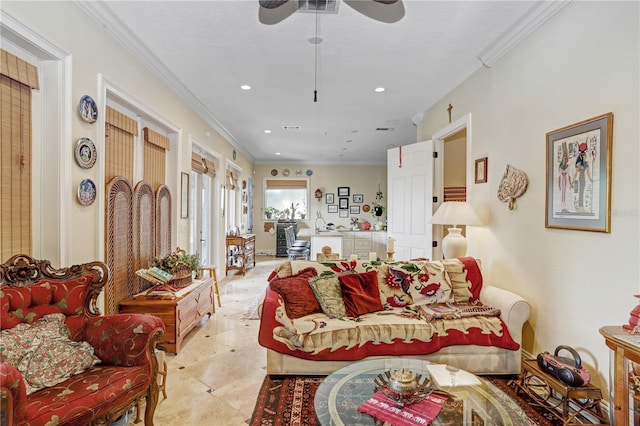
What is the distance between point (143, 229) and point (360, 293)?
2.22m

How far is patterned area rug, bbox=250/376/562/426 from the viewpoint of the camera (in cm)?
203

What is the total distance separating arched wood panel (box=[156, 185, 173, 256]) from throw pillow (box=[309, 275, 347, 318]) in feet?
6.18

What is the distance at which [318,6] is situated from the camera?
2.32 meters

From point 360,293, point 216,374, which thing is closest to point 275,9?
point 360,293

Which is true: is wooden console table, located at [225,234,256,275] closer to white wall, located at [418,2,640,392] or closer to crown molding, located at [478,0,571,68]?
white wall, located at [418,2,640,392]

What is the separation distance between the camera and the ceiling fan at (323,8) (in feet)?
6.72

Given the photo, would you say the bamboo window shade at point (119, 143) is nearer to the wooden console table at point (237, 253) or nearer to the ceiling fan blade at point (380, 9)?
the ceiling fan blade at point (380, 9)

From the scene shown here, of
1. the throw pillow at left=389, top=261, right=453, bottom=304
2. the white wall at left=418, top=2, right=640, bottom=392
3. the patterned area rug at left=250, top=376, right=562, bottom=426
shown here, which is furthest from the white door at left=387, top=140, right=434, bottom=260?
the patterned area rug at left=250, top=376, right=562, bottom=426

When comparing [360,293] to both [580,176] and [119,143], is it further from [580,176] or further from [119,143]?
[119,143]

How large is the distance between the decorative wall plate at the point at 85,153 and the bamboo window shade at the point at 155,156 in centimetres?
100

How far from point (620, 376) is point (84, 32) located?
3.83 meters

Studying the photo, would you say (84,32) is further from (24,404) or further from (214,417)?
(214,417)

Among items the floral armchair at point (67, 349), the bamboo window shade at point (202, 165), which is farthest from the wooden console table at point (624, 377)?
the bamboo window shade at point (202, 165)

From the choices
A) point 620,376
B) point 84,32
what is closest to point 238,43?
point 84,32
